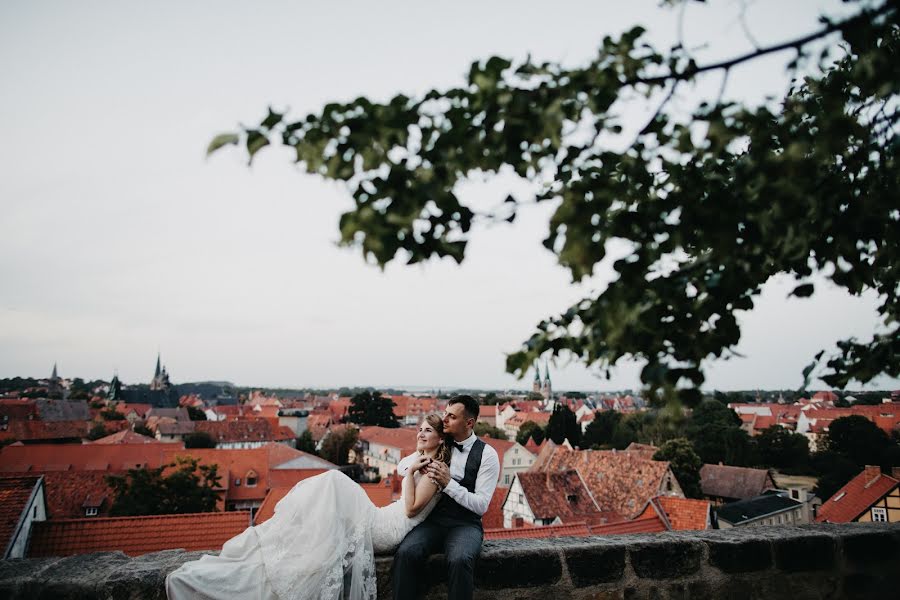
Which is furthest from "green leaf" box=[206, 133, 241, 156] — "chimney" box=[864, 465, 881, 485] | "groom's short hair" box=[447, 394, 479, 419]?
"chimney" box=[864, 465, 881, 485]

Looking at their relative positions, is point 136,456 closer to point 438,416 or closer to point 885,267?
point 438,416

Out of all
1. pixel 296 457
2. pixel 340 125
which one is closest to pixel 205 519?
pixel 340 125

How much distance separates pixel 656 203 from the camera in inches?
78.8

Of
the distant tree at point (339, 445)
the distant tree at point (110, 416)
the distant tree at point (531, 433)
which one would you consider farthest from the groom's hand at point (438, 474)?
the distant tree at point (110, 416)

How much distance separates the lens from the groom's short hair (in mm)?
3676

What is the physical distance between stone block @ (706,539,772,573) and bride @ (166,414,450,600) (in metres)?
1.64

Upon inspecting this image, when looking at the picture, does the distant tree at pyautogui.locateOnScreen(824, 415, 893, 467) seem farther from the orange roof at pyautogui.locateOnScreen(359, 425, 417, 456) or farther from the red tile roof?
the red tile roof

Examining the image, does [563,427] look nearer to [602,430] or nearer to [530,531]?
[602,430]

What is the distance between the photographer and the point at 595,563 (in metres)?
3.07

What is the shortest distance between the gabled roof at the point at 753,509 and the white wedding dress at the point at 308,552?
31.2 metres

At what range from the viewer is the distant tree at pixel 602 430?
63.2 m

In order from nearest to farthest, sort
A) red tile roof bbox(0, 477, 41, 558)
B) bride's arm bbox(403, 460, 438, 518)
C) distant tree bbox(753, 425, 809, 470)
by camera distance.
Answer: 1. bride's arm bbox(403, 460, 438, 518)
2. red tile roof bbox(0, 477, 41, 558)
3. distant tree bbox(753, 425, 809, 470)

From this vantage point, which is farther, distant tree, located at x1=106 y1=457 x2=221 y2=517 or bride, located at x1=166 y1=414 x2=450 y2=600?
distant tree, located at x1=106 y1=457 x2=221 y2=517

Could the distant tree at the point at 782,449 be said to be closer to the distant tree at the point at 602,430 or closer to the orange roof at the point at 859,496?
the distant tree at the point at 602,430
